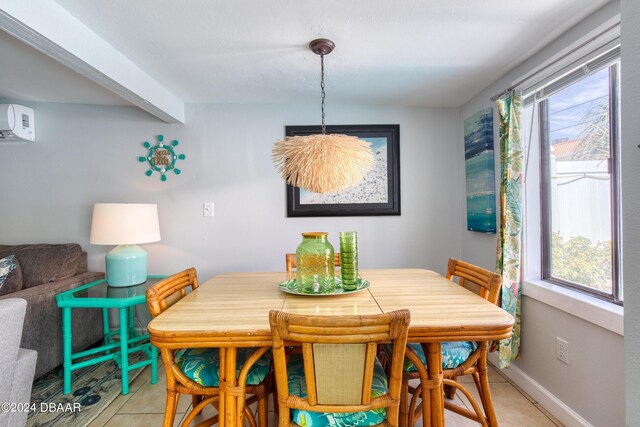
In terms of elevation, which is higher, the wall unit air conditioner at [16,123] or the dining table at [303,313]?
the wall unit air conditioner at [16,123]

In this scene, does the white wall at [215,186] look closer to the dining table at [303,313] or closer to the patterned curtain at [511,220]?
the patterned curtain at [511,220]

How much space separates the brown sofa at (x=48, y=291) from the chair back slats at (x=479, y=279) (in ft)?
8.83

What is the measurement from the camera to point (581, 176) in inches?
67.2

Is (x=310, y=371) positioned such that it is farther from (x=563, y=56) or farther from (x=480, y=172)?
(x=480, y=172)

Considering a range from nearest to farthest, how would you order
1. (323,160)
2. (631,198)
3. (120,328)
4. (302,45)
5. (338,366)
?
(631,198) → (338,366) → (323,160) → (302,45) → (120,328)

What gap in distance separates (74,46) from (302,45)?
117cm

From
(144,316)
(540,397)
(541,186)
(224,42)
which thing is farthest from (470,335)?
(144,316)

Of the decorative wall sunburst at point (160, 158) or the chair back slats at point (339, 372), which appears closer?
the chair back slats at point (339, 372)

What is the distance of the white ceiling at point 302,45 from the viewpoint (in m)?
1.50

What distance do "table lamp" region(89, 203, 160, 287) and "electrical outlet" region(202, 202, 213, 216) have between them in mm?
463

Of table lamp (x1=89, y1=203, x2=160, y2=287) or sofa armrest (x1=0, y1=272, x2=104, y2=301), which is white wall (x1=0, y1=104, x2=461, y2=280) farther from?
table lamp (x1=89, y1=203, x2=160, y2=287)

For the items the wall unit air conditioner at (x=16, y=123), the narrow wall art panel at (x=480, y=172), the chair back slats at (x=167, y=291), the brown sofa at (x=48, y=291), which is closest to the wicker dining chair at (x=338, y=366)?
the chair back slats at (x=167, y=291)

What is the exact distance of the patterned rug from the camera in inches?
70.1

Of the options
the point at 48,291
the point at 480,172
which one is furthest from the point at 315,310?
the point at 48,291
